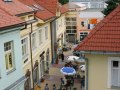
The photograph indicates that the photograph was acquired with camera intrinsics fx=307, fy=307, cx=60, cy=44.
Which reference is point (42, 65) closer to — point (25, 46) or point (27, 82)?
point (27, 82)

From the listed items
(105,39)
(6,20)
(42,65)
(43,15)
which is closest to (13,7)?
(6,20)

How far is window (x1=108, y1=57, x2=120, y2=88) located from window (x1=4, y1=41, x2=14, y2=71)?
6.28 meters

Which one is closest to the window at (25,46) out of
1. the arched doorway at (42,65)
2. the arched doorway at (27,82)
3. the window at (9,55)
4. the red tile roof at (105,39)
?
the arched doorway at (27,82)

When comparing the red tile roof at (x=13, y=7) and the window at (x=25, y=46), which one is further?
the window at (x=25, y=46)

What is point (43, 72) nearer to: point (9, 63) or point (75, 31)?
point (9, 63)

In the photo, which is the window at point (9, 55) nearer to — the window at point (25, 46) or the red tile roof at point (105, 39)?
the red tile roof at point (105, 39)

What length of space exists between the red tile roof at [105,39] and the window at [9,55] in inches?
208

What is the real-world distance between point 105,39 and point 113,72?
1547 mm

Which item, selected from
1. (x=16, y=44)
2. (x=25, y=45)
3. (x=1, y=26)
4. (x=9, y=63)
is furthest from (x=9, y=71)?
(x=25, y=45)

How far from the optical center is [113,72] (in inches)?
537

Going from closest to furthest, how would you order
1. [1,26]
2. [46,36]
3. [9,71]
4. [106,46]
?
[106,46], [1,26], [9,71], [46,36]

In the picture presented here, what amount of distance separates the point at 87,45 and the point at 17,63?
645cm

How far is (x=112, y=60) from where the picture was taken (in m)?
13.5

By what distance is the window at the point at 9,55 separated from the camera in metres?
17.2
